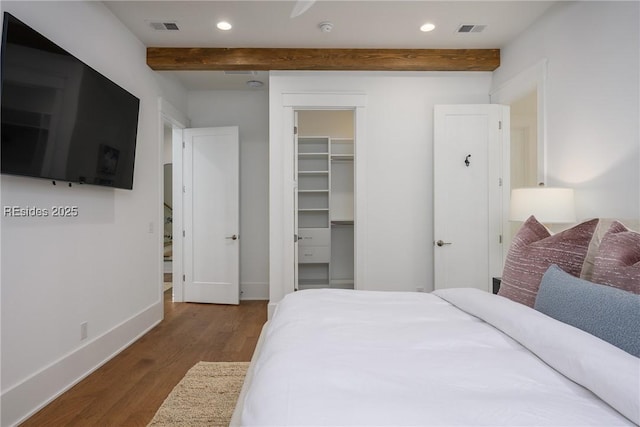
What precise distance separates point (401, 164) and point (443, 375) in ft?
9.32

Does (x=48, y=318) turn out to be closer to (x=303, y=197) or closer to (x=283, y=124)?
(x=283, y=124)

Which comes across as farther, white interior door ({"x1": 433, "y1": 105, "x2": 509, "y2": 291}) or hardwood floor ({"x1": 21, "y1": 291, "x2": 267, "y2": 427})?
white interior door ({"x1": 433, "y1": 105, "x2": 509, "y2": 291})

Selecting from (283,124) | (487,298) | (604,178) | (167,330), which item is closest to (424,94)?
(283,124)

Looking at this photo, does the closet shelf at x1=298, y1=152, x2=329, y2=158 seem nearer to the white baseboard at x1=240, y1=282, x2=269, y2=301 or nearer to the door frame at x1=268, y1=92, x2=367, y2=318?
the door frame at x1=268, y1=92, x2=367, y2=318

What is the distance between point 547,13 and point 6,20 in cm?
372

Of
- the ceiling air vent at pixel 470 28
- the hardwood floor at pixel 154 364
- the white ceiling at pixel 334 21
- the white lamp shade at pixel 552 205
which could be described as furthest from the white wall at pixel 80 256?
the white lamp shade at pixel 552 205

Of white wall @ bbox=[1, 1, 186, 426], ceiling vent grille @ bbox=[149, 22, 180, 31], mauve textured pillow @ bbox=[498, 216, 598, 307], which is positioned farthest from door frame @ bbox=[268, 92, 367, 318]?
mauve textured pillow @ bbox=[498, 216, 598, 307]

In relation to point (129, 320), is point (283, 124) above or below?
above

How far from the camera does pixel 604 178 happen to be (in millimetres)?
2199

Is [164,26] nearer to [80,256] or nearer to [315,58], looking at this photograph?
[315,58]

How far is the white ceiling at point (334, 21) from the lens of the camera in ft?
8.77

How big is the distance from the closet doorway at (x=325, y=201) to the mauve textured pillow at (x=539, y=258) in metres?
3.03

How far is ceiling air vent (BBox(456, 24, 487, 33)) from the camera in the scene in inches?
118

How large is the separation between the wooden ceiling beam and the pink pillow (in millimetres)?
2581
